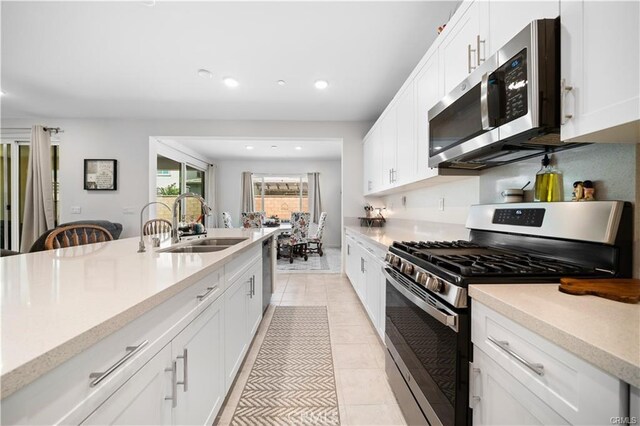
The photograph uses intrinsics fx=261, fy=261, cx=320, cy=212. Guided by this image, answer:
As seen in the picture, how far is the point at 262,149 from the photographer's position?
6570 mm

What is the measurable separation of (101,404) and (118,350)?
111 millimetres

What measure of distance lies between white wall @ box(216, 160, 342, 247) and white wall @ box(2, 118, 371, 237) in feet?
11.5

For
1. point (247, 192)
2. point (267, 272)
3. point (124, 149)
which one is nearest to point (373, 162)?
point (267, 272)

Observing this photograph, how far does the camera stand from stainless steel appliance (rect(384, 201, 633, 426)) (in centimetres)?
93

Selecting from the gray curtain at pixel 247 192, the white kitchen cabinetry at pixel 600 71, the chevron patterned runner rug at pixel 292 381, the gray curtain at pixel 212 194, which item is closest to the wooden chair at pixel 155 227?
the chevron patterned runner rug at pixel 292 381

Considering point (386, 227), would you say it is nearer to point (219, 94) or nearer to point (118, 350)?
point (219, 94)

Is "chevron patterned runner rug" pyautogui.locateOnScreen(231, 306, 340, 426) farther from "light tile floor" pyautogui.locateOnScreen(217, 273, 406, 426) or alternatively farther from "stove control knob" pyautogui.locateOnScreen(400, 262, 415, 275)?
"stove control knob" pyautogui.locateOnScreen(400, 262, 415, 275)

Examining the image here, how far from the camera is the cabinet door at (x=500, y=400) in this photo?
0.67 m

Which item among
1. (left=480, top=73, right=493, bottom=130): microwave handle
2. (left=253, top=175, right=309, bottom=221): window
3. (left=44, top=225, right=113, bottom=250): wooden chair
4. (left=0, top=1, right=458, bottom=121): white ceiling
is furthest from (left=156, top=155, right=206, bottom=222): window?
(left=480, top=73, right=493, bottom=130): microwave handle

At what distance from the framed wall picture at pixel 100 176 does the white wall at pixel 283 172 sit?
3617mm

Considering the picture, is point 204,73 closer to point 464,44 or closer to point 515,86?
point 464,44

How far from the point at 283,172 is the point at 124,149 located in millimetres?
4219

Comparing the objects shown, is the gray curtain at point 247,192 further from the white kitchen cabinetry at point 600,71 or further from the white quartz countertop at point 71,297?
the white kitchen cabinetry at point 600,71

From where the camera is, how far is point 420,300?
1183mm
